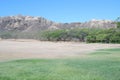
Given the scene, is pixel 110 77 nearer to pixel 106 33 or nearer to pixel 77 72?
pixel 77 72

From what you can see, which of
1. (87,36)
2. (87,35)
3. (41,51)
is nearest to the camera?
(41,51)

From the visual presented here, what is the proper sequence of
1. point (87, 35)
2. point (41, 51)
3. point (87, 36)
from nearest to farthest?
1. point (41, 51)
2. point (87, 36)
3. point (87, 35)

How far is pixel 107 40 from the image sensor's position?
9238 centimetres

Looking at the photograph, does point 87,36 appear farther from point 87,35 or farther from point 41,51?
point 41,51

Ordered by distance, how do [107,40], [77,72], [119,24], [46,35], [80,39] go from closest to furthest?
[77,72] → [119,24] → [107,40] → [80,39] → [46,35]

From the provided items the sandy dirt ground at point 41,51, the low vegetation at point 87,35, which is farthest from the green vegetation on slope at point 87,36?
the sandy dirt ground at point 41,51

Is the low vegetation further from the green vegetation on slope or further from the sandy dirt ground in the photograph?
the sandy dirt ground

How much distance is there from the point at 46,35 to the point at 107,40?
125 ft

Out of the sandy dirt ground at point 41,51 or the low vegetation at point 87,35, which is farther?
the low vegetation at point 87,35

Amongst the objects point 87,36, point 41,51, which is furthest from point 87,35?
point 41,51

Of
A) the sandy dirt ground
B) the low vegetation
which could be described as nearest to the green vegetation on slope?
the low vegetation

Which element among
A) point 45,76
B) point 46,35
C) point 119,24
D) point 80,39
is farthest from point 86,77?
point 46,35

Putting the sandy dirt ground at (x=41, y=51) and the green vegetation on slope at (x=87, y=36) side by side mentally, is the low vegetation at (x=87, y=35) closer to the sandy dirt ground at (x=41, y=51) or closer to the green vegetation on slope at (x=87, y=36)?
the green vegetation on slope at (x=87, y=36)

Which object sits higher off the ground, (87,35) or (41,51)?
(87,35)
